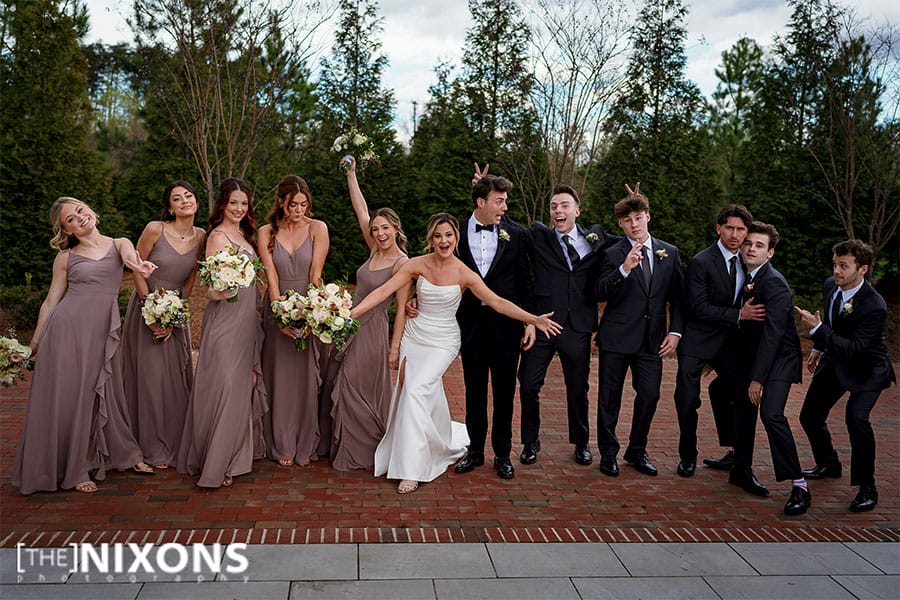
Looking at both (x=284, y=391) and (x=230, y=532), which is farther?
(x=284, y=391)

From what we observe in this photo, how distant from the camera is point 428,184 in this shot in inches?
642

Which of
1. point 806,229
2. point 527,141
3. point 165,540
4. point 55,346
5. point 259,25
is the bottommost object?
point 165,540

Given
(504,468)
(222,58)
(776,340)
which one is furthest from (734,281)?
(222,58)

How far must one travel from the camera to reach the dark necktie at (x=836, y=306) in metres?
5.87

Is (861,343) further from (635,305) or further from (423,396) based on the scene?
(423,396)

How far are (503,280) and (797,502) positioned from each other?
277cm

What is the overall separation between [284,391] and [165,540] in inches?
74.2

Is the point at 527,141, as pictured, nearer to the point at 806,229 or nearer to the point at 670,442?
the point at 806,229

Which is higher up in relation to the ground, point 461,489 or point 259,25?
point 259,25

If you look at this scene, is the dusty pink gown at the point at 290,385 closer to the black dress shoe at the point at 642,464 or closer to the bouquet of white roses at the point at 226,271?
the bouquet of white roses at the point at 226,271

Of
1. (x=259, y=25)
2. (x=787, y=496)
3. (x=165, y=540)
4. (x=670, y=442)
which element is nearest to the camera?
(x=165, y=540)

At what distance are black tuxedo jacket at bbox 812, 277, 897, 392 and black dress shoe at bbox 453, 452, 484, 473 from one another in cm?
283

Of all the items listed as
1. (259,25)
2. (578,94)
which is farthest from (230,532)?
(578,94)

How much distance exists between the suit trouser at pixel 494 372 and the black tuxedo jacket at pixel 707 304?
142 centimetres
